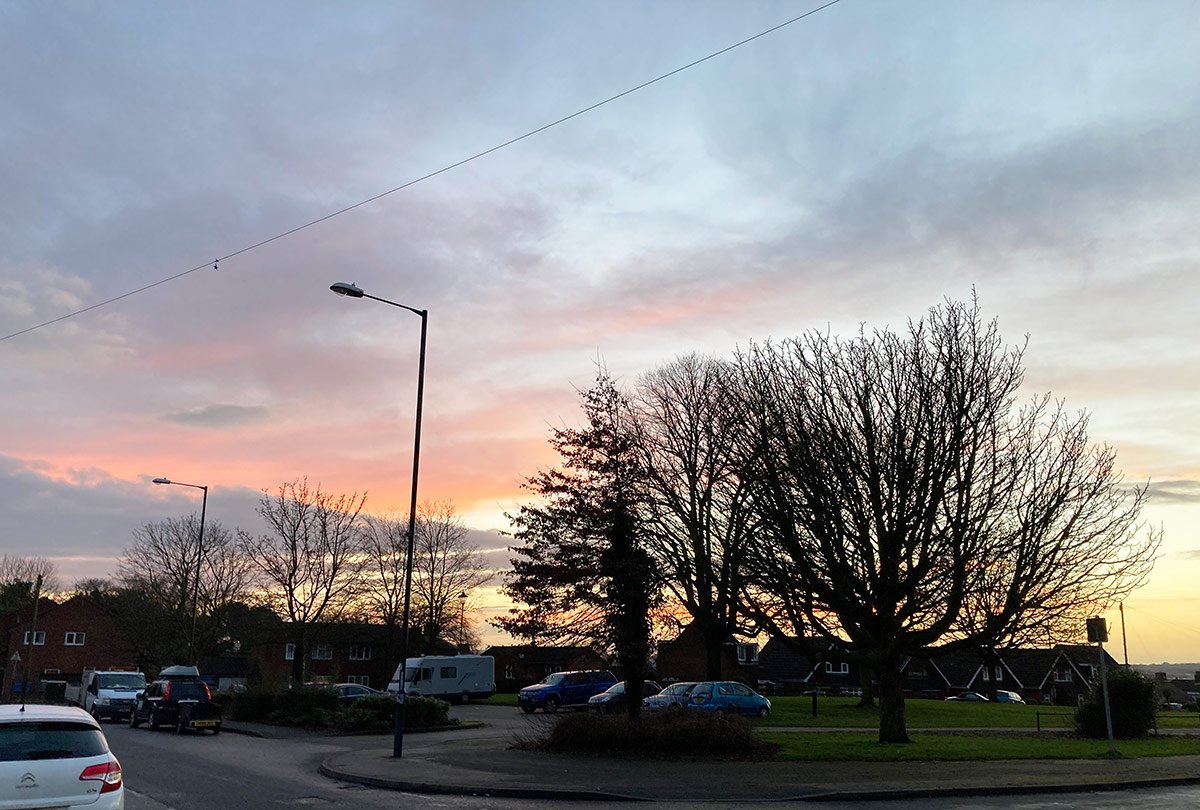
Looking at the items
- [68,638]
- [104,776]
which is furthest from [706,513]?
[68,638]

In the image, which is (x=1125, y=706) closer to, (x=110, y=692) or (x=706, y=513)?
(x=706, y=513)

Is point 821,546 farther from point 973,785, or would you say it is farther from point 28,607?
point 28,607

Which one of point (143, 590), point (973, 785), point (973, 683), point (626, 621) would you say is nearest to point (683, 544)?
point (626, 621)

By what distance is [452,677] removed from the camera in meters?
51.3

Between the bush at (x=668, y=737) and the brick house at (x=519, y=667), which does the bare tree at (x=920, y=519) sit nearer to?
the bush at (x=668, y=737)

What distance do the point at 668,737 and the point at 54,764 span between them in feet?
45.2

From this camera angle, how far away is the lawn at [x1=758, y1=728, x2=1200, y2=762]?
20.4 metres

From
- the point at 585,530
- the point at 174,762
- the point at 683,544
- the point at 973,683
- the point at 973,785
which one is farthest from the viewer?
the point at 973,683

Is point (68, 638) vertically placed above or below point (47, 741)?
below

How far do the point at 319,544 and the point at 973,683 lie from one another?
198 feet

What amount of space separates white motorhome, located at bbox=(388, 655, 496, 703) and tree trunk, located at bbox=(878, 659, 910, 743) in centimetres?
3165

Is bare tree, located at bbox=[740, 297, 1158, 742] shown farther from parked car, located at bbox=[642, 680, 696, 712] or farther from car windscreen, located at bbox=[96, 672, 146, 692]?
car windscreen, located at bbox=[96, 672, 146, 692]

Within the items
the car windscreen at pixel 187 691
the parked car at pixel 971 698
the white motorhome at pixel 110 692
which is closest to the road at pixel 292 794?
the car windscreen at pixel 187 691

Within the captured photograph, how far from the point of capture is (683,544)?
97.8ft
